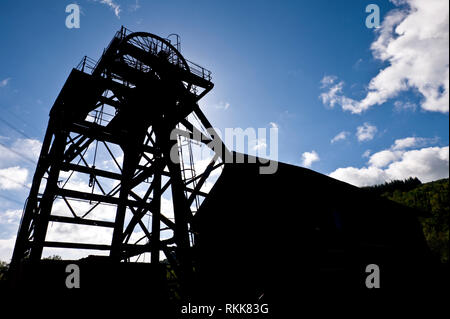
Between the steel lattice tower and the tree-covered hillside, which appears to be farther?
the tree-covered hillside

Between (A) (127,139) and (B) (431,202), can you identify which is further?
(B) (431,202)

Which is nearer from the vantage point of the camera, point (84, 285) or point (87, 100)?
point (84, 285)

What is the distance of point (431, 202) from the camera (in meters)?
52.8

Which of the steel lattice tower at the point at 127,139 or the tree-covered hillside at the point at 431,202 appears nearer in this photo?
the steel lattice tower at the point at 127,139

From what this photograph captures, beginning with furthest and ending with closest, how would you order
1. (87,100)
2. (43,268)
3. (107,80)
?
1. (87,100)
2. (107,80)
3. (43,268)

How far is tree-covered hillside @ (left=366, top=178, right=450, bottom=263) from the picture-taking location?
151ft

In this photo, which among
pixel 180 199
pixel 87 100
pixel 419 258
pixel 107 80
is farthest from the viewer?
pixel 419 258

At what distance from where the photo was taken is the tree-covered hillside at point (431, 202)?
45969 mm

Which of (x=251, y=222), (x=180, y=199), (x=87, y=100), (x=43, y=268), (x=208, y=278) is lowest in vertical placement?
(x=208, y=278)

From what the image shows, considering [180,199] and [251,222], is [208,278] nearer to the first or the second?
[251,222]

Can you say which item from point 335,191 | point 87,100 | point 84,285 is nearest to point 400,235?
point 335,191

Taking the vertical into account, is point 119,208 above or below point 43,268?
above
